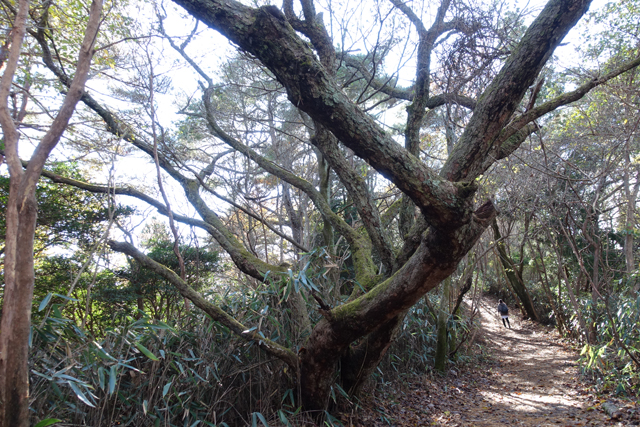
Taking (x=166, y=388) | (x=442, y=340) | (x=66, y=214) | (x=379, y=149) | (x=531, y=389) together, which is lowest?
(x=531, y=389)

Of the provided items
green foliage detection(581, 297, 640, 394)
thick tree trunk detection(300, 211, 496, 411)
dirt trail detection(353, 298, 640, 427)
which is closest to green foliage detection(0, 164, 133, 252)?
thick tree trunk detection(300, 211, 496, 411)

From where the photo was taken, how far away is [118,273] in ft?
18.3

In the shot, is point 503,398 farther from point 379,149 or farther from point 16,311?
point 16,311

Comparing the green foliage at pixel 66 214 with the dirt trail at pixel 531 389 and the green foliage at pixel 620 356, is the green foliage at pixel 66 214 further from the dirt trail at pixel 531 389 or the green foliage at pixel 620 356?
the green foliage at pixel 620 356

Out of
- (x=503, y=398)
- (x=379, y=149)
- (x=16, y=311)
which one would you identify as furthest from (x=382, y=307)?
(x=503, y=398)

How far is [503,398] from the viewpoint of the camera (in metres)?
4.75

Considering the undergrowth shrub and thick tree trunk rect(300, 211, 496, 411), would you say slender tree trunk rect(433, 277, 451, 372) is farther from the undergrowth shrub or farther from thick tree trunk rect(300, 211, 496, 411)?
the undergrowth shrub

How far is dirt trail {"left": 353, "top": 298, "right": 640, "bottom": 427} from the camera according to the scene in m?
3.87

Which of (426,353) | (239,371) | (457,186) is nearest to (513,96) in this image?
(457,186)

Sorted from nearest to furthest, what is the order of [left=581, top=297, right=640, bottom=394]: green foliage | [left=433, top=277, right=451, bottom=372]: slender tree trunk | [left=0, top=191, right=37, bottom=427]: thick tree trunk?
[left=0, top=191, right=37, bottom=427]: thick tree trunk, [left=581, top=297, right=640, bottom=394]: green foliage, [left=433, top=277, right=451, bottom=372]: slender tree trunk

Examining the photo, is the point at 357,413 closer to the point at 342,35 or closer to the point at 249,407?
the point at 249,407

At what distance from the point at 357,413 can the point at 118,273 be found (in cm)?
403

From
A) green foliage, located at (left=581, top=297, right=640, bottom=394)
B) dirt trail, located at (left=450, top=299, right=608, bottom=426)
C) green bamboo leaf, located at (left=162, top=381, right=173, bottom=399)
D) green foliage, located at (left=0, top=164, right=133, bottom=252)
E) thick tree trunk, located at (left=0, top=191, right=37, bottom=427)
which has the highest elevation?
green foliage, located at (left=0, top=164, right=133, bottom=252)

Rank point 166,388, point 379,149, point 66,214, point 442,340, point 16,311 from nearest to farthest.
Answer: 1. point 16,311
2. point 379,149
3. point 166,388
4. point 66,214
5. point 442,340
